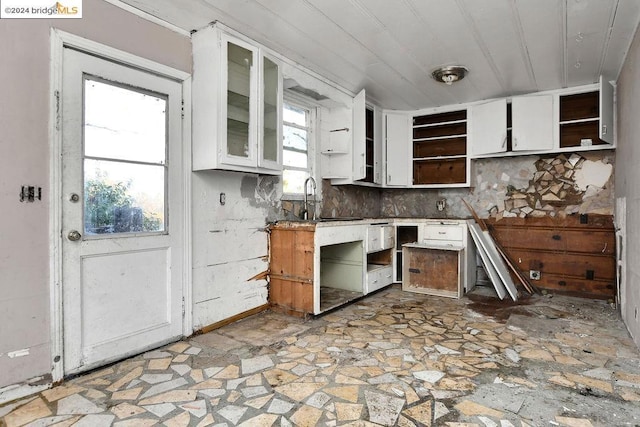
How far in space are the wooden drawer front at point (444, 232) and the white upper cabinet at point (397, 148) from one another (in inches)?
33.5

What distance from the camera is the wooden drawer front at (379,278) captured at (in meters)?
4.03

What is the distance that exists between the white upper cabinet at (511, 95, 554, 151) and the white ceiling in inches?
10.2

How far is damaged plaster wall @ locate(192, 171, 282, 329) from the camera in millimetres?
2879

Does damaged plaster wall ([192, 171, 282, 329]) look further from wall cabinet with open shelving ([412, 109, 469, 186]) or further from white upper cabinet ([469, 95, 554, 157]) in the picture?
white upper cabinet ([469, 95, 554, 157])

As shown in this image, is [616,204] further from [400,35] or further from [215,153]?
[215,153]

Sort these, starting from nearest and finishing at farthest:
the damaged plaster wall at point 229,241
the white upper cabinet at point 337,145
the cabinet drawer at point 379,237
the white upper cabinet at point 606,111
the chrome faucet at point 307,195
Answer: the damaged plaster wall at point 229,241 < the white upper cabinet at point 606,111 < the chrome faucet at point 307,195 < the cabinet drawer at point 379,237 < the white upper cabinet at point 337,145

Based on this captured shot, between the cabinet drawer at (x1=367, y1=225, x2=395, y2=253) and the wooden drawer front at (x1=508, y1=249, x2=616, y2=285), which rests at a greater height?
the cabinet drawer at (x1=367, y1=225, x2=395, y2=253)

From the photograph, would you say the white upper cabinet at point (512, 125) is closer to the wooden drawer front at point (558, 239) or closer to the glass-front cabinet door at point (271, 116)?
the wooden drawer front at point (558, 239)

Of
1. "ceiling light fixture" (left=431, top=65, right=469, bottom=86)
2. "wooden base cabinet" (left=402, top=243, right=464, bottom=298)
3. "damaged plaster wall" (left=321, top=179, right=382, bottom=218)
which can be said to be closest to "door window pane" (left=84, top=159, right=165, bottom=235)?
"damaged plaster wall" (left=321, top=179, right=382, bottom=218)

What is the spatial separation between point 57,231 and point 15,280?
32cm

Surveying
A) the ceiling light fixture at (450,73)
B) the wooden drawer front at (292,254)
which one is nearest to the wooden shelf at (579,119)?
the ceiling light fixture at (450,73)

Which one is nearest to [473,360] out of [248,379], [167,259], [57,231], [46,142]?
[248,379]

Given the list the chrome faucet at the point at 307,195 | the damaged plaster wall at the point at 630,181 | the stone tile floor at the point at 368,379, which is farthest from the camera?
the chrome faucet at the point at 307,195

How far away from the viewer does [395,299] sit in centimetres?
395
